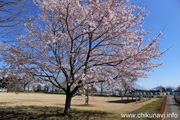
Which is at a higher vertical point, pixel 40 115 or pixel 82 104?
pixel 40 115

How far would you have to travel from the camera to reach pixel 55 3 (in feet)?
23.7

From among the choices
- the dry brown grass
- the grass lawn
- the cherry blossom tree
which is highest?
the cherry blossom tree

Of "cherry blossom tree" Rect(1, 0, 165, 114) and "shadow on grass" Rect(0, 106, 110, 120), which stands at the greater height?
"cherry blossom tree" Rect(1, 0, 165, 114)

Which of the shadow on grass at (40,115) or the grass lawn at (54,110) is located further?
the grass lawn at (54,110)

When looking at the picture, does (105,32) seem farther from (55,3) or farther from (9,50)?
(9,50)

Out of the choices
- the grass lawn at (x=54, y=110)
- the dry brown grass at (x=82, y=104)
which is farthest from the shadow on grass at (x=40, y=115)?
the dry brown grass at (x=82, y=104)

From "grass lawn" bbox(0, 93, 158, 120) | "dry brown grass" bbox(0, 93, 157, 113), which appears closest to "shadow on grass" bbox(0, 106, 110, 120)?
"grass lawn" bbox(0, 93, 158, 120)

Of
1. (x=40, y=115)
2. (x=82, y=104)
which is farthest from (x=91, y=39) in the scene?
(x=82, y=104)

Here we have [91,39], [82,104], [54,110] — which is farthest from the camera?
[82,104]

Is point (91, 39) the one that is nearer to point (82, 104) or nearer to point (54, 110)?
point (54, 110)

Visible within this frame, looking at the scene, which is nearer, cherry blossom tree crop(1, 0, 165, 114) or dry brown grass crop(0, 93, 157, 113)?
cherry blossom tree crop(1, 0, 165, 114)

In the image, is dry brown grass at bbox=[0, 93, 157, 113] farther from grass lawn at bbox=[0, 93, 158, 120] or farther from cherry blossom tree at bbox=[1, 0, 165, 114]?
cherry blossom tree at bbox=[1, 0, 165, 114]

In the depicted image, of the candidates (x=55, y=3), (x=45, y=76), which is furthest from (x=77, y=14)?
(x=45, y=76)

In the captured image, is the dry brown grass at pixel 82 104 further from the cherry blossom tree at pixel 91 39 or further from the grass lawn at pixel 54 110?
the cherry blossom tree at pixel 91 39
